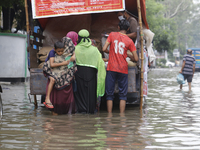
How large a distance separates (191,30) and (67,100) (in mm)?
97898

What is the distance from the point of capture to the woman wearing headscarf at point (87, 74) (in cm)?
712

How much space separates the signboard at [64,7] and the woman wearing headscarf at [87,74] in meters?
0.62

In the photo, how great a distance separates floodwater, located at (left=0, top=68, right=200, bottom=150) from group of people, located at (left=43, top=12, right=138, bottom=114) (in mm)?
319

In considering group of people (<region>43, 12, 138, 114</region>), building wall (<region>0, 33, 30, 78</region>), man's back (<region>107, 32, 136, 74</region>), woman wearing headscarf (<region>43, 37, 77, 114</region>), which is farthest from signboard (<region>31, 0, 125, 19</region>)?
building wall (<region>0, 33, 30, 78</region>)

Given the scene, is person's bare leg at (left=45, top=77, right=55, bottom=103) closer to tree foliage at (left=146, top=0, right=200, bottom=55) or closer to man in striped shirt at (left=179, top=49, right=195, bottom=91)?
man in striped shirt at (left=179, top=49, right=195, bottom=91)

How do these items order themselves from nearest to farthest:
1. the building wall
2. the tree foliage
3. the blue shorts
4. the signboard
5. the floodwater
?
the floodwater < the blue shorts < the signboard < the building wall < the tree foliage

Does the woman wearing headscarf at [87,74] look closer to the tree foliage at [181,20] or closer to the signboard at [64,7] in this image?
the signboard at [64,7]

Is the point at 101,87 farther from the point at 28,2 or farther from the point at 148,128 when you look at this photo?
the point at 28,2

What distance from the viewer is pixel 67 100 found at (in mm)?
7090

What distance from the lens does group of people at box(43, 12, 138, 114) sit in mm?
6980

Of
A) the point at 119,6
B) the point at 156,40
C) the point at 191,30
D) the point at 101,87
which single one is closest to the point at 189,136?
the point at 101,87

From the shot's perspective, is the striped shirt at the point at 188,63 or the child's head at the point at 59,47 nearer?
the child's head at the point at 59,47

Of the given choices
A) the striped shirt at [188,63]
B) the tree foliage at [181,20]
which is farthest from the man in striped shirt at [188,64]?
the tree foliage at [181,20]

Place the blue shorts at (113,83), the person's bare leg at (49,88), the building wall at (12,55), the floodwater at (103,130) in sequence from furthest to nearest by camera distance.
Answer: the building wall at (12,55) < the blue shorts at (113,83) < the person's bare leg at (49,88) < the floodwater at (103,130)
